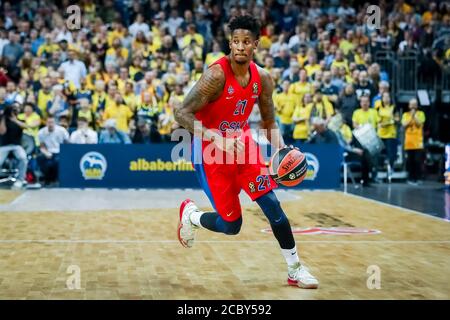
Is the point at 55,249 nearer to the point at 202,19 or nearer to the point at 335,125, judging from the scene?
the point at 335,125

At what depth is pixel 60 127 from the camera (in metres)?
21.0

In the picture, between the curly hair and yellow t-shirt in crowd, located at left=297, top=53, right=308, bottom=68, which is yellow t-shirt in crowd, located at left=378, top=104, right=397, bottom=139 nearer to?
yellow t-shirt in crowd, located at left=297, top=53, right=308, bottom=68

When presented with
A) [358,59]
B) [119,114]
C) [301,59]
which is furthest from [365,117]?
[119,114]

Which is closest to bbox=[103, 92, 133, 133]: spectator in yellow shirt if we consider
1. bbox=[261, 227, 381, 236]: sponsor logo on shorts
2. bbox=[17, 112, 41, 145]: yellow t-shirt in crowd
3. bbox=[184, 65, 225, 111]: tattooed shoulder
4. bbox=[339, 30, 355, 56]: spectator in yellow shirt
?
bbox=[17, 112, 41, 145]: yellow t-shirt in crowd

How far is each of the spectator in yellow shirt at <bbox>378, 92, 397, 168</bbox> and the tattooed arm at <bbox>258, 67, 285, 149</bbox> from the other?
1371 centimetres

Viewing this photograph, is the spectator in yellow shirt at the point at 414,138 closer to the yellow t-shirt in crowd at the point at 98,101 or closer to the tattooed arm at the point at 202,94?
the yellow t-shirt in crowd at the point at 98,101

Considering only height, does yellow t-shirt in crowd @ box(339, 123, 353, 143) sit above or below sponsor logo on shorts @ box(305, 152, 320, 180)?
above

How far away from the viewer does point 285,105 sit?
21797mm

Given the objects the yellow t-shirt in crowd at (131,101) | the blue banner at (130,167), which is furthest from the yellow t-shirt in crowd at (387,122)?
the yellow t-shirt in crowd at (131,101)

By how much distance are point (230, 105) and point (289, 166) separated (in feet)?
2.59

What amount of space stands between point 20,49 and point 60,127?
3.42 m

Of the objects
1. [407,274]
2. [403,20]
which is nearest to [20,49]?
[403,20]

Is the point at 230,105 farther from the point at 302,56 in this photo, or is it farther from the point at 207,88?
the point at 302,56

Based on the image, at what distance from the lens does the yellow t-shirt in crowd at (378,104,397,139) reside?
22000mm
